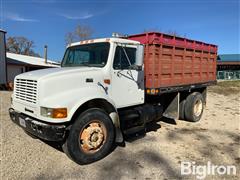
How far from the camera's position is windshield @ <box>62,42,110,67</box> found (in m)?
4.55

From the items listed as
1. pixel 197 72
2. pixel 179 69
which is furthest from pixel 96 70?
pixel 197 72

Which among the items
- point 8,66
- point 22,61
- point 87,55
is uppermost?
point 22,61

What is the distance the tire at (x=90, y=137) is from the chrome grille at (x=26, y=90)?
0.96 m

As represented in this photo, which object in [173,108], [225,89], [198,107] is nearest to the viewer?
[173,108]

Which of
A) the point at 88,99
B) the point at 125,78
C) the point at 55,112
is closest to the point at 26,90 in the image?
the point at 55,112

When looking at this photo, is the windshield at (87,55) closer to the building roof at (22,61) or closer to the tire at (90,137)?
the tire at (90,137)

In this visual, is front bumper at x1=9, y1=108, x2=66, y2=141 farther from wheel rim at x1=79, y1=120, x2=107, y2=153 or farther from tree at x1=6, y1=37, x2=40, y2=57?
tree at x1=6, y1=37, x2=40, y2=57

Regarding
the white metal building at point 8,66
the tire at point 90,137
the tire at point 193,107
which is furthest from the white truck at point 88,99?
the white metal building at point 8,66

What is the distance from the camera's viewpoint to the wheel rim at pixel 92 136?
3.92 metres

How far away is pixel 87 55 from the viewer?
192 inches

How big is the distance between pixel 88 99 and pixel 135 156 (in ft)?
5.31

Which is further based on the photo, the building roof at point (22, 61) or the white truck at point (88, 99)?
the building roof at point (22, 61)

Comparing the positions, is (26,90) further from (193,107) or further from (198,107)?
(198,107)

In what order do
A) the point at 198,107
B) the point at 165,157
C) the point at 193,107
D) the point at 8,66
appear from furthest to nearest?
the point at 8,66, the point at 198,107, the point at 193,107, the point at 165,157
